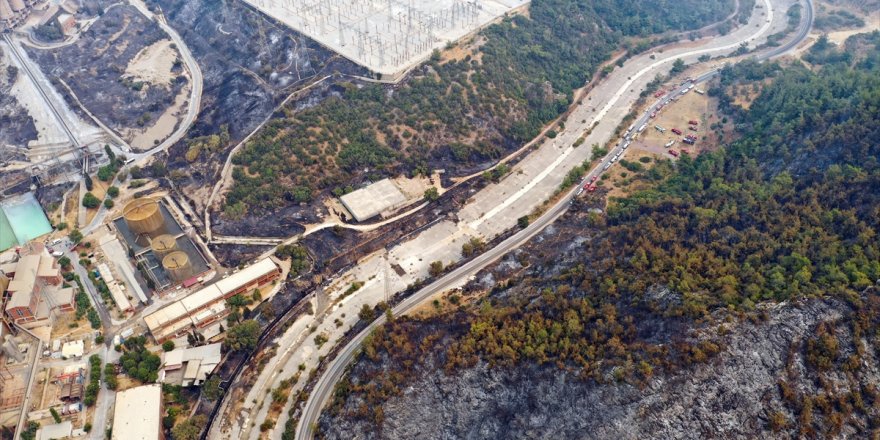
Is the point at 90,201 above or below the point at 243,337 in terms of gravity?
above

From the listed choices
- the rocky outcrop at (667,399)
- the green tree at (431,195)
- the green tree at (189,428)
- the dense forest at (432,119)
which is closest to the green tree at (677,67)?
the dense forest at (432,119)

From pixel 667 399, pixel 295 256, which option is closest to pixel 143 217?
pixel 295 256

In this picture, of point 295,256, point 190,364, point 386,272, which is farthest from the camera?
A: point 295,256

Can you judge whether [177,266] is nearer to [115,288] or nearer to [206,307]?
[206,307]

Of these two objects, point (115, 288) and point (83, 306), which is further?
point (115, 288)

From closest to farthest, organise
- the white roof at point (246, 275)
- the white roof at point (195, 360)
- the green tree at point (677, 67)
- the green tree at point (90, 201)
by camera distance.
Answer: the white roof at point (195, 360), the white roof at point (246, 275), the green tree at point (90, 201), the green tree at point (677, 67)

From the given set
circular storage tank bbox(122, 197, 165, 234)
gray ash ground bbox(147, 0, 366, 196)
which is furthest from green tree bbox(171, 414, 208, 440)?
gray ash ground bbox(147, 0, 366, 196)

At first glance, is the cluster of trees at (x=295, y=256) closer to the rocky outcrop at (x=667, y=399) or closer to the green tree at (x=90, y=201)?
the rocky outcrop at (x=667, y=399)
